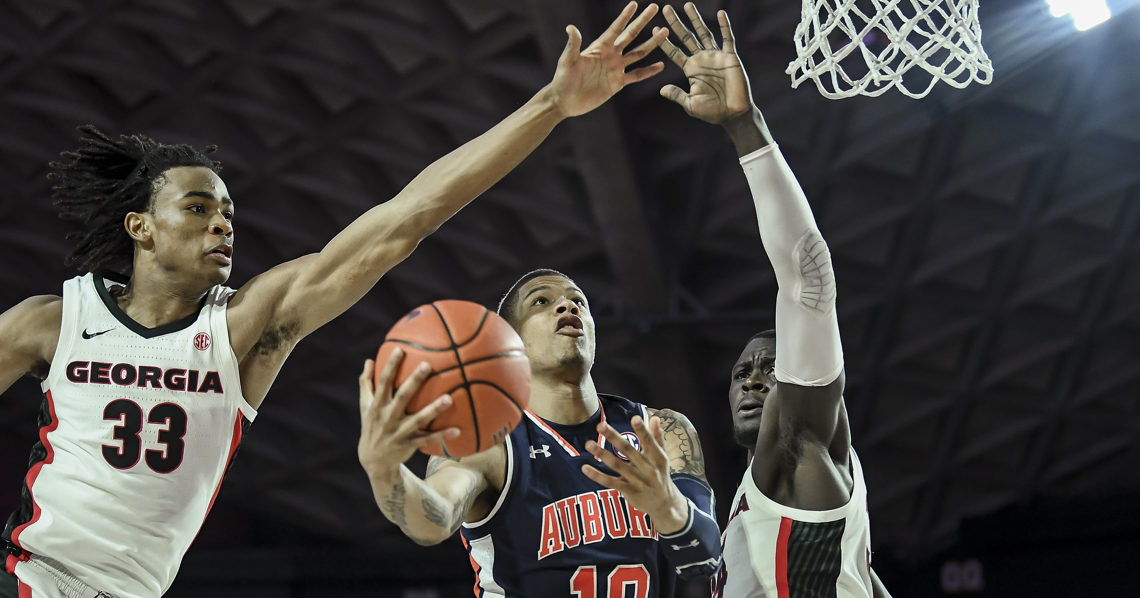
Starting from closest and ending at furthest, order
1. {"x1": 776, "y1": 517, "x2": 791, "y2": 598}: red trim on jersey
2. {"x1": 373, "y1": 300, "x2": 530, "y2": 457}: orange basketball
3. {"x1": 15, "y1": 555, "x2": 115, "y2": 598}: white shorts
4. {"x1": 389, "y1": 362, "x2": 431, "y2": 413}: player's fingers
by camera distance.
Answer: {"x1": 389, "y1": 362, "x2": 431, "y2": 413}: player's fingers < {"x1": 373, "y1": 300, "x2": 530, "y2": 457}: orange basketball < {"x1": 15, "y1": 555, "x2": 115, "y2": 598}: white shorts < {"x1": 776, "y1": 517, "x2": 791, "y2": 598}: red trim on jersey

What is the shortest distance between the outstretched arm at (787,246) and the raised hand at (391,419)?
136 cm

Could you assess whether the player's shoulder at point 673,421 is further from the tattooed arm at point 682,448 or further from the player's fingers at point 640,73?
the player's fingers at point 640,73

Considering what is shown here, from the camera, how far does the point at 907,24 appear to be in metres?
4.62

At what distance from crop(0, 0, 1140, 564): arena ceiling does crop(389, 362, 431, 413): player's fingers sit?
23.7 ft

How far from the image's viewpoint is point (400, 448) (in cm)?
266

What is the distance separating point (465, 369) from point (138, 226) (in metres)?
1.49

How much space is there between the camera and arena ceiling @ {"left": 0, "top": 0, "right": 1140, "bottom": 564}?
10.7 metres

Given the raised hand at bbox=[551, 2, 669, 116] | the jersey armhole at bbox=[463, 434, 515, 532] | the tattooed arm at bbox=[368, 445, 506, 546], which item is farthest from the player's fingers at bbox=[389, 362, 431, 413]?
the raised hand at bbox=[551, 2, 669, 116]

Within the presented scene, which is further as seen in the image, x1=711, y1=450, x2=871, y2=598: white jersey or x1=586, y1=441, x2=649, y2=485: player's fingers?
x1=711, y1=450, x2=871, y2=598: white jersey

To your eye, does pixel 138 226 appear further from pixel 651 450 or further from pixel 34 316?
pixel 651 450

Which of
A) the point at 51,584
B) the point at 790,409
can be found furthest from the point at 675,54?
the point at 51,584

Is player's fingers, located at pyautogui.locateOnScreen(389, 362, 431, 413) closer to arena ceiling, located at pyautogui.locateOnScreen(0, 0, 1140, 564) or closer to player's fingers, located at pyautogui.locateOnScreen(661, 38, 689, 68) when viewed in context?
player's fingers, located at pyautogui.locateOnScreen(661, 38, 689, 68)

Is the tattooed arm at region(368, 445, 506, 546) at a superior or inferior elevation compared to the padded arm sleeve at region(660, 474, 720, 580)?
superior

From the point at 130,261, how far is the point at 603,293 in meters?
9.14
